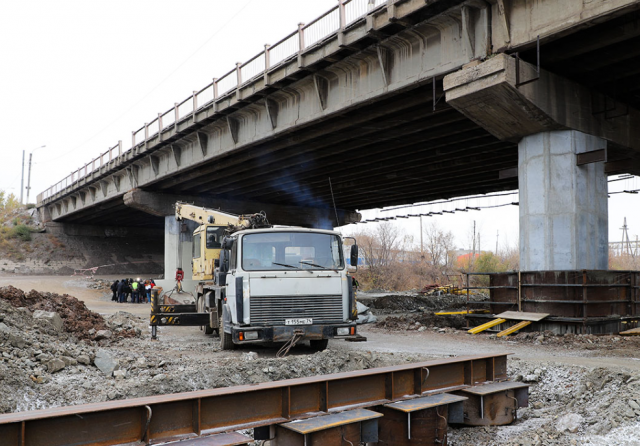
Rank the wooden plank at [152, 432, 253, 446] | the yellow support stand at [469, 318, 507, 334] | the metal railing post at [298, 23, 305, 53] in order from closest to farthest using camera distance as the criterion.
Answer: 1. the wooden plank at [152, 432, 253, 446]
2. the yellow support stand at [469, 318, 507, 334]
3. the metal railing post at [298, 23, 305, 53]

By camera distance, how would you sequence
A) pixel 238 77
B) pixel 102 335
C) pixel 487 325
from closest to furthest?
pixel 102 335
pixel 487 325
pixel 238 77

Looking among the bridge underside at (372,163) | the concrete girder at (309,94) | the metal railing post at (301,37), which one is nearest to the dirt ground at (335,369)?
the bridge underside at (372,163)

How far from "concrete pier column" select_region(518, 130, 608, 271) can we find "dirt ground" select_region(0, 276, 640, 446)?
2.13 metres

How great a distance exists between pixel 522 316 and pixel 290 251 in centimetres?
697

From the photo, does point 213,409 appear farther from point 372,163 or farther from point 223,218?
point 372,163

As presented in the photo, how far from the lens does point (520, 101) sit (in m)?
13.4

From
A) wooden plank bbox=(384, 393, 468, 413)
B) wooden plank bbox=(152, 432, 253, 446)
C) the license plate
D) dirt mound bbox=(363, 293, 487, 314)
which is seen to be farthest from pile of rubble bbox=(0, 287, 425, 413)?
dirt mound bbox=(363, 293, 487, 314)

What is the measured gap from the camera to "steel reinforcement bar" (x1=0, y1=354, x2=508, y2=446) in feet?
15.4

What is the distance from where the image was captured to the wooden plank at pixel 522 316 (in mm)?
14043

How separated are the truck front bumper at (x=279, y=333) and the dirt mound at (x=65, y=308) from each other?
4321mm

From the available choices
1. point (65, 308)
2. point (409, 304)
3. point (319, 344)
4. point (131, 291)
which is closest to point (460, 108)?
point (319, 344)

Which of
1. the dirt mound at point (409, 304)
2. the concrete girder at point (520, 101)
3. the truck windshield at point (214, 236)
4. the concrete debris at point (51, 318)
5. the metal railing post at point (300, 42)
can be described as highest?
the metal railing post at point (300, 42)

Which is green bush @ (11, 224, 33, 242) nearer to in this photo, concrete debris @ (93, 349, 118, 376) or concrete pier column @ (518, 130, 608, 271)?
concrete debris @ (93, 349, 118, 376)

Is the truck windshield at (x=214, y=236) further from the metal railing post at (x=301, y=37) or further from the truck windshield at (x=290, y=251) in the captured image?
the metal railing post at (x=301, y=37)
